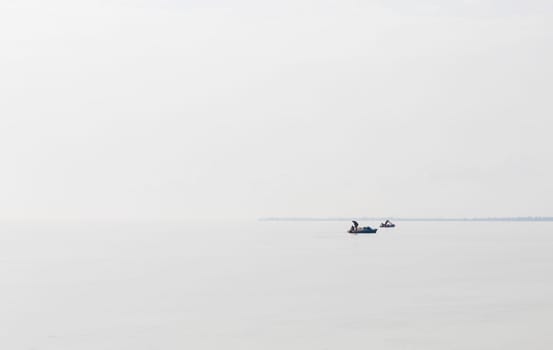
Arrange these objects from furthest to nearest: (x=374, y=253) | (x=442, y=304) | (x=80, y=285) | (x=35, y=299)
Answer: (x=374, y=253) → (x=80, y=285) → (x=35, y=299) → (x=442, y=304)

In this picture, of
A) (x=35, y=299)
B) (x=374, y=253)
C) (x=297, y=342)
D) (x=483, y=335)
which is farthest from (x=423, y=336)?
(x=374, y=253)

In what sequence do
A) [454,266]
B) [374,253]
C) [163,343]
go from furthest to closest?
[374,253]
[454,266]
[163,343]

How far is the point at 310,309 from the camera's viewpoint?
55.5m

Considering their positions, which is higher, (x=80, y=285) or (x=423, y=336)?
(x=80, y=285)

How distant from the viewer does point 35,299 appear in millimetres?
63125

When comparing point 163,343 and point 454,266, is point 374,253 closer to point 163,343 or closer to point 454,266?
point 454,266

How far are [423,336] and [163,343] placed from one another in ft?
46.5

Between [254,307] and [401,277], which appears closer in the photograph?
[254,307]

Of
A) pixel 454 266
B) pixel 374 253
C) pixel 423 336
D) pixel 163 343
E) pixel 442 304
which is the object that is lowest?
pixel 163 343

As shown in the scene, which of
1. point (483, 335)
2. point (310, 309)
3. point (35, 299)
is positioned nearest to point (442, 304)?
point (310, 309)

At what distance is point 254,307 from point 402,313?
10.6 m

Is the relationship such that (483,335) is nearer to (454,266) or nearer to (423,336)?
(423,336)

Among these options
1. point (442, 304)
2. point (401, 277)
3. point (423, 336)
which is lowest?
point (423, 336)

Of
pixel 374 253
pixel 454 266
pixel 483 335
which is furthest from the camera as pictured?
pixel 374 253
